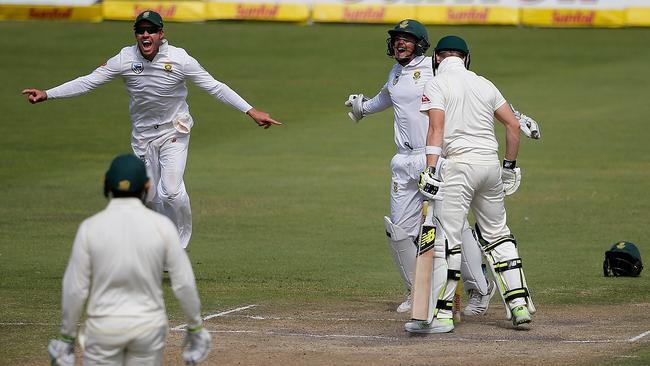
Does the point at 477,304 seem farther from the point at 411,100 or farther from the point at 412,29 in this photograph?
the point at 412,29

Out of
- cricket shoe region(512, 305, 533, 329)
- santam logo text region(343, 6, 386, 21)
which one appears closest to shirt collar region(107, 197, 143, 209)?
cricket shoe region(512, 305, 533, 329)

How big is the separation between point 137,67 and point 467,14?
77.5 ft

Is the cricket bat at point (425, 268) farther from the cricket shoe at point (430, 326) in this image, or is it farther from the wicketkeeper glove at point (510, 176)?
the wicketkeeper glove at point (510, 176)

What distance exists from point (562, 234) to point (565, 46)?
1821 cm

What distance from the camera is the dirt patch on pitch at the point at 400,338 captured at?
8.89m

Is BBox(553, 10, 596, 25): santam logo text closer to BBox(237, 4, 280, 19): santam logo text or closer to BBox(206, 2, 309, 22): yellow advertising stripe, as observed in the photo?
BBox(206, 2, 309, 22): yellow advertising stripe

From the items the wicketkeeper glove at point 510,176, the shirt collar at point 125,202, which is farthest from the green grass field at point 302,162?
the shirt collar at point 125,202

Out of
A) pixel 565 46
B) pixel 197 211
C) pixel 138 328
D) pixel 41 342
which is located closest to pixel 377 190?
pixel 197 211

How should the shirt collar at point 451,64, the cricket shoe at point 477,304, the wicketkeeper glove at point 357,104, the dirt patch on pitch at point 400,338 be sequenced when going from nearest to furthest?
the dirt patch on pitch at point 400,338 < the shirt collar at point 451,64 < the cricket shoe at point 477,304 < the wicketkeeper glove at point 357,104

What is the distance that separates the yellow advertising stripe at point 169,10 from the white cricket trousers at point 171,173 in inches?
945

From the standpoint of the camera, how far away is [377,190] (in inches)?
763

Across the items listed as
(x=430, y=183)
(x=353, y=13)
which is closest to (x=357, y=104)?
(x=430, y=183)

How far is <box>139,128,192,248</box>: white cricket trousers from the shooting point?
41.3ft

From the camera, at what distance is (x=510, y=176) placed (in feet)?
33.3
